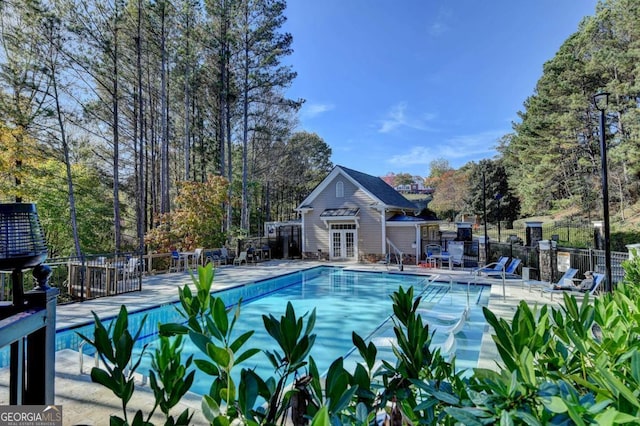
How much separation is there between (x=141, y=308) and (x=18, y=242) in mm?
6748

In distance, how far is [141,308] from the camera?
Answer: 289 inches

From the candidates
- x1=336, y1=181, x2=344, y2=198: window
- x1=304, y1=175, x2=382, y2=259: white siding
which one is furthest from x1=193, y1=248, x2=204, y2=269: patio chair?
x1=336, y1=181, x2=344, y2=198: window

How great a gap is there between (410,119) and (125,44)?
22.7m

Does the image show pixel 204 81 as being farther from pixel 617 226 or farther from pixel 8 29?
pixel 617 226

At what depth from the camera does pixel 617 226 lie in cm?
1742

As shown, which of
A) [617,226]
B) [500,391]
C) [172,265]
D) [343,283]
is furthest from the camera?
[617,226]

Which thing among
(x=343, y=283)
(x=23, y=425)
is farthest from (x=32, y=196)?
(x=23, y=425)

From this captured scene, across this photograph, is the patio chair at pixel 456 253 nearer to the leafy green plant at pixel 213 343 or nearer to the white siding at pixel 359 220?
the white siding at pixel 359 220

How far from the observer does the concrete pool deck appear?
10.6 ft

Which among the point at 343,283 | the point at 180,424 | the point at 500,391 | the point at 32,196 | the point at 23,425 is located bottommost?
the point at 343,283

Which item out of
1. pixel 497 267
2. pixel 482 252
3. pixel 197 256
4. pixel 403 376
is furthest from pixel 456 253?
pixel 403 376

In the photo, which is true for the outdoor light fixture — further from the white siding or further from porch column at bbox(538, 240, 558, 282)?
the white siding

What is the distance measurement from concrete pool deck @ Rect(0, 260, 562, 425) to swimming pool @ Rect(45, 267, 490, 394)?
1.13ft

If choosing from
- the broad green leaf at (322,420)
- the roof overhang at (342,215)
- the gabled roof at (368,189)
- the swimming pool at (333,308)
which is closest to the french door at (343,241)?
the roof overhang at (342,215)
